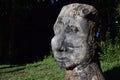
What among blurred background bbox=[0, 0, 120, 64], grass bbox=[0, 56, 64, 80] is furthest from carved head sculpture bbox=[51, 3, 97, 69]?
blurred background bbox=[0, 0, 120, 64]

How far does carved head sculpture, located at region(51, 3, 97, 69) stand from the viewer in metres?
4.45

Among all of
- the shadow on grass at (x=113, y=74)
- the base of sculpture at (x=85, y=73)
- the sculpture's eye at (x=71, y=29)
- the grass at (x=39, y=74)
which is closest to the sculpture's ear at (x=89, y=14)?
the sculpture's eye at (x=71, y=29)

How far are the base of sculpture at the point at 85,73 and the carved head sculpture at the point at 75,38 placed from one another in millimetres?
72

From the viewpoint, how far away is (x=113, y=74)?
29.0ft

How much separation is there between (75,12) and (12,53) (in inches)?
418

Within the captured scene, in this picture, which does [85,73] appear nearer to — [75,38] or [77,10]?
[75,38]

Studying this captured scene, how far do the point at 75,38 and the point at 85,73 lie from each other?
1.43 feet

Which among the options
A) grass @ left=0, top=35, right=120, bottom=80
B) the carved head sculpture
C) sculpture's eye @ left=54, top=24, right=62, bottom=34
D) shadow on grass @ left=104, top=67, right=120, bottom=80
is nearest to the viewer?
the carved head sculpture

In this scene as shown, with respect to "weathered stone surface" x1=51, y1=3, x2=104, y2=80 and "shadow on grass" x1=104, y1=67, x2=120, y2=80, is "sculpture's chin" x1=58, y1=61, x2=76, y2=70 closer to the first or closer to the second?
"weathered stone surface" x1=51, y1=3, x2=104, y2=80

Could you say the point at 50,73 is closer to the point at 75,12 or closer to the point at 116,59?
the point at 116,59

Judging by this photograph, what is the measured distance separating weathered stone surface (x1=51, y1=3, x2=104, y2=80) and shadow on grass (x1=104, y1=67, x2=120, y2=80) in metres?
3.74

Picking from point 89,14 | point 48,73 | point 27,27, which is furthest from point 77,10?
point 27,27

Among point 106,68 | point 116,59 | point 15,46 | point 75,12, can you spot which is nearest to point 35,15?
point 15,46

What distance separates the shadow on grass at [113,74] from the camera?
27.4 ft
